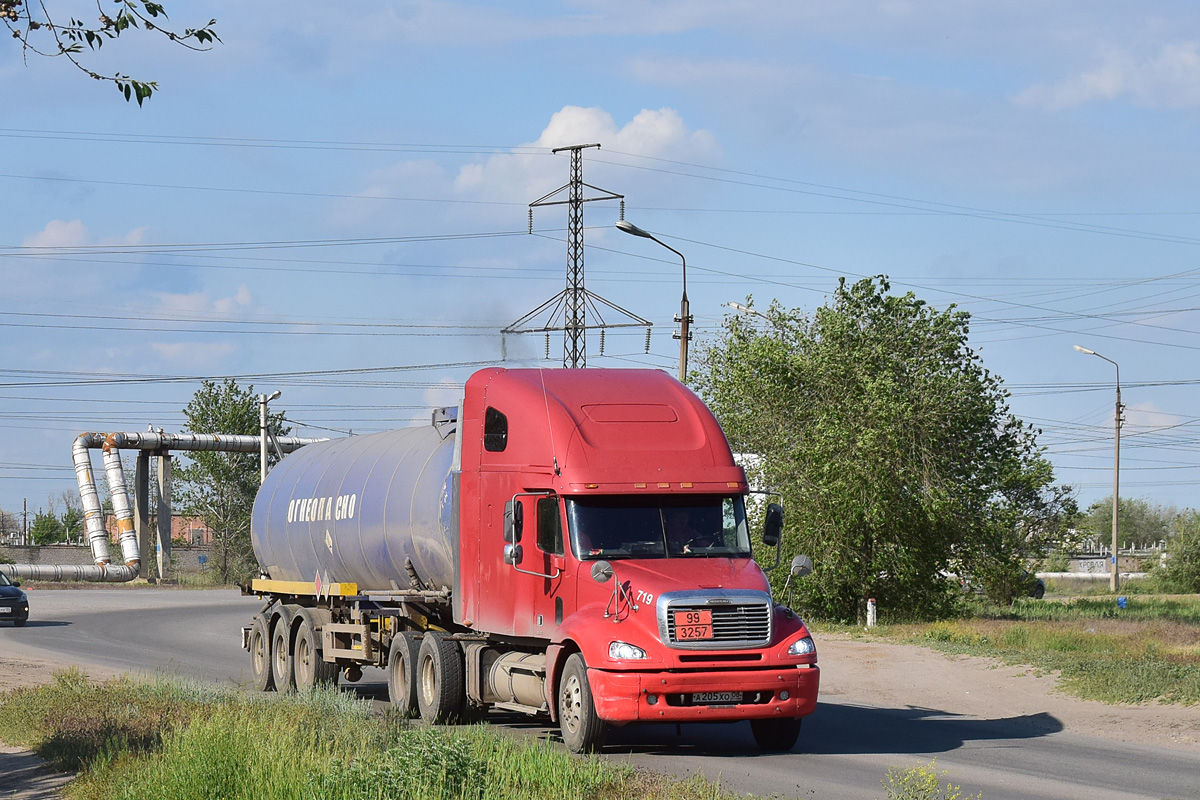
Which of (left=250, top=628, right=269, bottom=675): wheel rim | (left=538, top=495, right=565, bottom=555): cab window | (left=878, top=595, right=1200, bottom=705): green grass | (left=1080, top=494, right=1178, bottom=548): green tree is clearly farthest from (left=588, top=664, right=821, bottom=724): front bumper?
(left=1080, top=494, right=1178, bottom=548): green tree

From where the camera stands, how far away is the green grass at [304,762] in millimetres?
9438

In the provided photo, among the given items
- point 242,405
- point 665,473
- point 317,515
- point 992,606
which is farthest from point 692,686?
point 242,405

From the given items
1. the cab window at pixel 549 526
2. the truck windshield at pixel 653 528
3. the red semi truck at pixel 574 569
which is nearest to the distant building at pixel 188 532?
the red semi truck at pixel 574 569

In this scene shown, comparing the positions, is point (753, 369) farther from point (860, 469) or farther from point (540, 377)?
point (540, 377)

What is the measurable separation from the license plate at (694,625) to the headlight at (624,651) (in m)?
0.39

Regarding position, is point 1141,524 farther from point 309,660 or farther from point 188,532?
point 309,660

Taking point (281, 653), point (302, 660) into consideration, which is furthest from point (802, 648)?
point (281, 653)

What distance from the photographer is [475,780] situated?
977cm

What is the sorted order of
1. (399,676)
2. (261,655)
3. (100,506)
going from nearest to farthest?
(399,676), (261,655), (100,506)

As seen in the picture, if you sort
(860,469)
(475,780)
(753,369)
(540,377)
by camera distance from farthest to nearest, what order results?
(753,369) < (860,469) < (540,377) < (475,780)

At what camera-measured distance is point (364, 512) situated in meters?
19.2

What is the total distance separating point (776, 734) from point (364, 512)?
719cm

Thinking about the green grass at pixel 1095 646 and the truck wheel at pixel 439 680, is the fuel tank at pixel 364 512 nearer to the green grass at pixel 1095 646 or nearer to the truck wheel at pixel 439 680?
the truck wheel at pixel 439 680

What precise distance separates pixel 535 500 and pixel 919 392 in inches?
838
